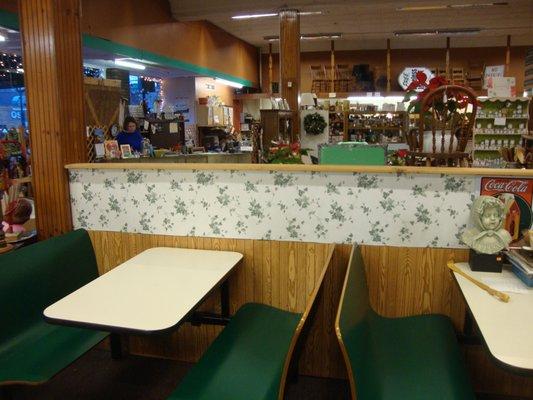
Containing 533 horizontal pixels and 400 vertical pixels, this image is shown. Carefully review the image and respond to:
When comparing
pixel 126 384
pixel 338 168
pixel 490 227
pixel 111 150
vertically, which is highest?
pixel 111 150

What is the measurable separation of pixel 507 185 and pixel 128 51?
19.9 feet

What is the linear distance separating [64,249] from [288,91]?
20.5ft

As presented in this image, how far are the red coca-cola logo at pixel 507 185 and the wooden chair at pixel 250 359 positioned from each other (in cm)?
90

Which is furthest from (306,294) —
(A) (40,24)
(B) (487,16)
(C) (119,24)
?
(B) (487,16)

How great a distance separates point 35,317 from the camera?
2459 millimetres

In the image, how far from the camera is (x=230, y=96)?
42.7 ft

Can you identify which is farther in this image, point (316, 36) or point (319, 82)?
point (319, 82)

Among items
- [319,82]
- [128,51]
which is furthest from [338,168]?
[319,82]

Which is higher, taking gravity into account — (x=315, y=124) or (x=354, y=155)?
(x=315, y=124)

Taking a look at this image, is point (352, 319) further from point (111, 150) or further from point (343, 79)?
point (343, 79)

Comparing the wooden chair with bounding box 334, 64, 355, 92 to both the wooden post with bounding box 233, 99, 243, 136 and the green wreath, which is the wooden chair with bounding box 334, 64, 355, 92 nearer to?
the wooden post with bounding box 233, 99, 243, 136

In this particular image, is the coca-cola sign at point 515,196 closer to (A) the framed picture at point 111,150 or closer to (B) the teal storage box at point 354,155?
(B) the teal storage box at point 354,155

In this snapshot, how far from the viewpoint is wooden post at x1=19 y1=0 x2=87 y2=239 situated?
288 cm

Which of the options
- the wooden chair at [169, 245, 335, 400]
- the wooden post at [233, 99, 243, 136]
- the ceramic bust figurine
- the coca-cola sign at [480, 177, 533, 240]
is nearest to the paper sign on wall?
the coca-cola sign at [480, 177, 533, 240]
